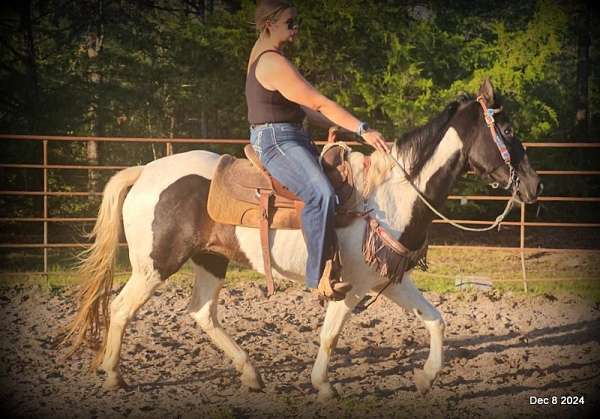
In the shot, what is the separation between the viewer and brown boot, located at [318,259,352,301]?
389 cm

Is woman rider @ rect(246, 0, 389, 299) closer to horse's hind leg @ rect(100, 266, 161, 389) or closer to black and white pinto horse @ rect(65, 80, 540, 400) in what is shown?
black and white pinto horse @ rect(65, 80, 540, 400)

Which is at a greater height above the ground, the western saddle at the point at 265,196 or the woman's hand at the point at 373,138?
the woman's hand at the point at 373,138

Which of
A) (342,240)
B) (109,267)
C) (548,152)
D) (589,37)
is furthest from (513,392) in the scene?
(589,37)

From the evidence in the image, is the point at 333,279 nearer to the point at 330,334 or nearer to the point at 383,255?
the point at 383,255

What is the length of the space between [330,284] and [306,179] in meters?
0.63

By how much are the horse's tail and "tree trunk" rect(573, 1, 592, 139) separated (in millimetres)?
11301

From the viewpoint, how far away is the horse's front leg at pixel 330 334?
164 inches

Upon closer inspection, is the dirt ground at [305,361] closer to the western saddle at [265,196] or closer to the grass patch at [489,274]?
the grass patch at [489,274]

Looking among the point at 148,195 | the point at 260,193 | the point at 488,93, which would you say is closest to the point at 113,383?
the point at 148,195

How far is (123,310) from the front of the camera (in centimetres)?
438

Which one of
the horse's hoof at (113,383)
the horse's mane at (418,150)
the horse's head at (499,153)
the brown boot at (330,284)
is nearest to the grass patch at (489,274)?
the horse's hoof at (113,383)

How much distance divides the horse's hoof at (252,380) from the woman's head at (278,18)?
218cm

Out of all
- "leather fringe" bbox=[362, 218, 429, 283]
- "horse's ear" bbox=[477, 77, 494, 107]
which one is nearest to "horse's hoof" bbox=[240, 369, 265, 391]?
"leather fringe" bbox=[362, 218, 429, 283]

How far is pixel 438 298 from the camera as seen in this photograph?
690 centimetres
